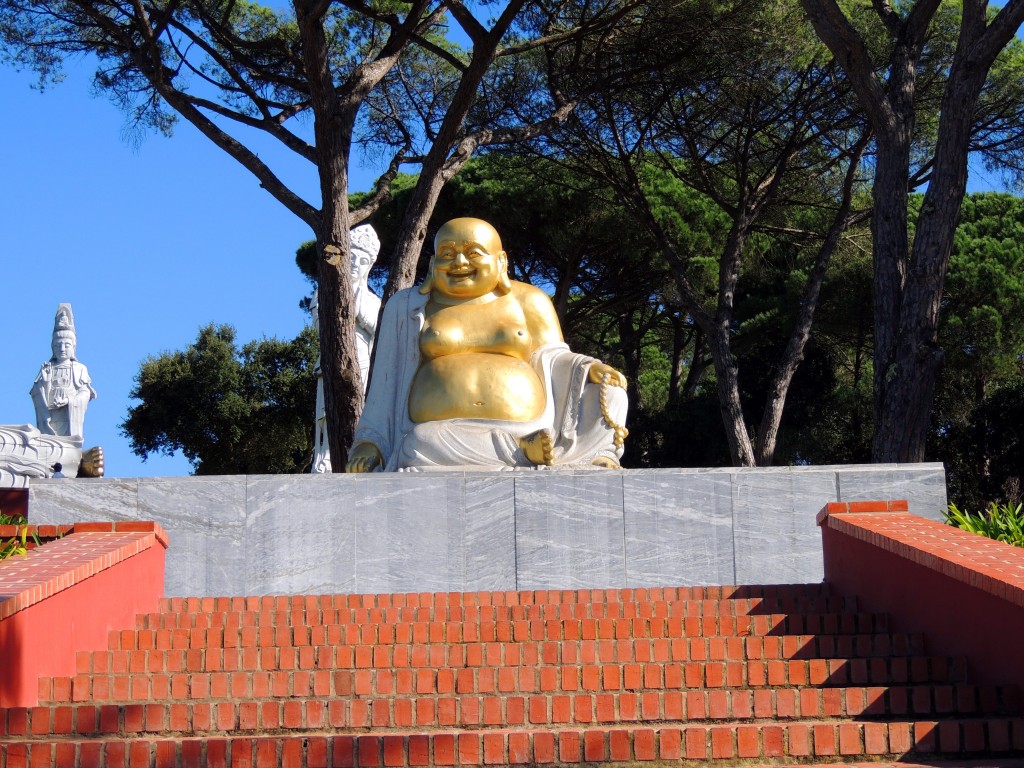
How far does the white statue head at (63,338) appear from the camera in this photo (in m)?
15.9

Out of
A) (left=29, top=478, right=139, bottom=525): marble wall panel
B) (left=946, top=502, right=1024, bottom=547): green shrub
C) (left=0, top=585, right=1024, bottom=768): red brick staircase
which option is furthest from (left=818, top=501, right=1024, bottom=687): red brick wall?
(left=29, top=478, right=139, bottom=525): marble wall panel

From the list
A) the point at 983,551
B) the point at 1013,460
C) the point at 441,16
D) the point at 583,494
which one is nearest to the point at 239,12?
the point at 441,16

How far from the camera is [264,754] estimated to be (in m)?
4.47

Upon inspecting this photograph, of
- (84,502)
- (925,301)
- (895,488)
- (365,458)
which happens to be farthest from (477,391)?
(925,301)

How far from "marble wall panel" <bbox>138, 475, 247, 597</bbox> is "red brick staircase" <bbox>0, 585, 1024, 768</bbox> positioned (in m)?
1.72

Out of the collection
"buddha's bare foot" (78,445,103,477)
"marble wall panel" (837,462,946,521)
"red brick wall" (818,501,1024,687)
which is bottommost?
"red brick wall" (818,501,1024,687)

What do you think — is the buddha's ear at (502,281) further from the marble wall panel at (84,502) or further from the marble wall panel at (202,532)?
the marble wall panel at (84,502)

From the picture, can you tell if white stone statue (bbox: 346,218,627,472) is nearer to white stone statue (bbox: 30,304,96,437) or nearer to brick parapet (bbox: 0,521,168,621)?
brick parapet (bbox: 0,521,168,621)

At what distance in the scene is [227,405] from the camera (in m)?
26.0

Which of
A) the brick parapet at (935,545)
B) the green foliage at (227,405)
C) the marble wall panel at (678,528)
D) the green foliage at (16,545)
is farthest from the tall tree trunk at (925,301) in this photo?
the green foliage at (227,405)

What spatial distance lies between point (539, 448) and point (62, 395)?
8.63 metres

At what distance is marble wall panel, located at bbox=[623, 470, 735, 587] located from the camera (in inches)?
321

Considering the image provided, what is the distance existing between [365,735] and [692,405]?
17.8m

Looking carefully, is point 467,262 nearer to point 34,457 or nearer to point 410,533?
point 410,533
